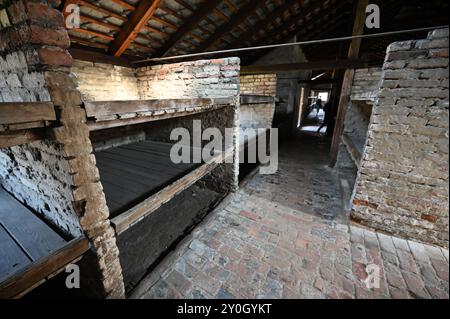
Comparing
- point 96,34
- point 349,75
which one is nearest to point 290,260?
point 349,75

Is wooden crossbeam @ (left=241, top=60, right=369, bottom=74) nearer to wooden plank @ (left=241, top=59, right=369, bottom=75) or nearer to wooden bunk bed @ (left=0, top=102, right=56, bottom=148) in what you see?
wooden plank @ (left=241, top=59, right=369, bottom=75)

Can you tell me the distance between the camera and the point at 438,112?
2021 millimetres

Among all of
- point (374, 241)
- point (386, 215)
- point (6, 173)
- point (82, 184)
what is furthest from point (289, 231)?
point (6, 173)

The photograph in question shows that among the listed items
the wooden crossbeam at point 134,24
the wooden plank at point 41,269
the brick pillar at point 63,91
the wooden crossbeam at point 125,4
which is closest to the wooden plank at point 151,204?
the brick pillar at point 63,91

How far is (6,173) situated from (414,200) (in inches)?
183

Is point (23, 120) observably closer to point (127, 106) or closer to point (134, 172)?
point (127, 106)

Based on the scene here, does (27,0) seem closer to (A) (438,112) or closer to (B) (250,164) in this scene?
(A) (438,112)

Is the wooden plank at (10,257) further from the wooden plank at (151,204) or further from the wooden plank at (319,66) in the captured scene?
the wooden plank at (319,66)

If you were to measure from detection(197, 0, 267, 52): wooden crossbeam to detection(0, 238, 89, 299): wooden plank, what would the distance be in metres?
4.71

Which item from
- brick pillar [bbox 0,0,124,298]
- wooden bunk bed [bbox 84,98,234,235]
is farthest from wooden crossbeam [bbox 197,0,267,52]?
brick pillar [bbox 0,0,124,298]

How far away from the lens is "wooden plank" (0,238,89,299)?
1070 millimetres

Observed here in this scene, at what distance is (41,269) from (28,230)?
0.59 m

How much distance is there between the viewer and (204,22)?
3.99 meters

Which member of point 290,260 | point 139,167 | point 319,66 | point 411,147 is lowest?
point 290,260
